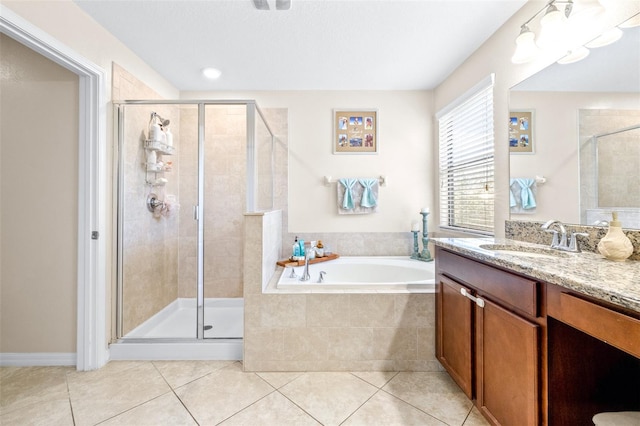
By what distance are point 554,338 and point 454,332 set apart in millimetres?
630

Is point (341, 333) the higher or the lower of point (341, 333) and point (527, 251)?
the lower

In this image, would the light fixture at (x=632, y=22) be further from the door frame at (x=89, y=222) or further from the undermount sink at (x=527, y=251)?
the door frame at (x=89, y=222)

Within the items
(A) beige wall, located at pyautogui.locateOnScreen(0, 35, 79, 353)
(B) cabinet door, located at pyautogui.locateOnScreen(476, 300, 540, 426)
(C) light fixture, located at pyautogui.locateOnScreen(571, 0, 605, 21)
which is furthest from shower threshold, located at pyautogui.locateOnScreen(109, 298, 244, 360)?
(C) light fixture, located at pyautogui.locateOnScreen(571, 0, 605, 21)

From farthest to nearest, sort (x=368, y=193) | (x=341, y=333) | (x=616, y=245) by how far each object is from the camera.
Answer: (x=368, y=193), (x=341, y=333), (x=616, y=245)

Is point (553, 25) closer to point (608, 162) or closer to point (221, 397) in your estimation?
point (608, 162)

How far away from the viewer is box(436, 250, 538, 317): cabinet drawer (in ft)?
3.19

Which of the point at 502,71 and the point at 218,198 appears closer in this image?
the point at 502,71

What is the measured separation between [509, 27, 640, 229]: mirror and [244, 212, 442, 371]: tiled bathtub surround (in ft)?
3.01

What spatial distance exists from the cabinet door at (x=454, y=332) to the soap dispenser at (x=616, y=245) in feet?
1.85

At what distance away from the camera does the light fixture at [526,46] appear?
153 cm

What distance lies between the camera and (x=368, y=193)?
2760 millimetres

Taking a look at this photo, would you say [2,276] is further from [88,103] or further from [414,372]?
[414,372]

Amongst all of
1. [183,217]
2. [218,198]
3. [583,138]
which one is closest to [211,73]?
[218,198]

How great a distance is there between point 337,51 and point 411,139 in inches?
47.8
